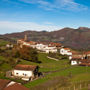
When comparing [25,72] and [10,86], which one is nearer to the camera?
[10,86]

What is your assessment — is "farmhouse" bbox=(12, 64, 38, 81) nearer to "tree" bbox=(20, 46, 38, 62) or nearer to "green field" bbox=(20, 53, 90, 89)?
"green field" bbox=(20, 53, 90, 89)

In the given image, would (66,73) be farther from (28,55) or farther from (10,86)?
(28,55)

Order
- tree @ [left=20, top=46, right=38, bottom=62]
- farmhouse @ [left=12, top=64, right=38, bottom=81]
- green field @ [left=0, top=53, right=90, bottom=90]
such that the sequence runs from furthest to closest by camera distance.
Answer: tree @ [left=20, top=46, right=38, bottom=62]
farmhouse @ [left=12, top=64, right=38, bottom=81]
green field @ [left=0, top=53, right=90, bottom=90]

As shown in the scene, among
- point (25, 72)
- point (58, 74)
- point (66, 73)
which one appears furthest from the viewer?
point (66, 73)

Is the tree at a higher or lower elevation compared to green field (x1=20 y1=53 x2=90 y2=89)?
higher

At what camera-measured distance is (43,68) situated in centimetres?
5150

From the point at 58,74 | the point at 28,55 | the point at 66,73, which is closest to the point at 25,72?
the point at 58,74

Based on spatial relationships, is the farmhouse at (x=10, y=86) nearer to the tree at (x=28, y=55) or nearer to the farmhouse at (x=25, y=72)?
the farmhouse at (x=25, y=72)

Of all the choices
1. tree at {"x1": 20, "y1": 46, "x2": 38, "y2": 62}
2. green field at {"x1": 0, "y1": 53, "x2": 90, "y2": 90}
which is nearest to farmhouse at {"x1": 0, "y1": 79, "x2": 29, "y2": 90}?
green field at {"x1": 0, "y1": 53, "x2": 90, "y2": 90}

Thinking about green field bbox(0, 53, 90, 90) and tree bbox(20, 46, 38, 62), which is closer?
green field bbox(0, 53, 90, 90)

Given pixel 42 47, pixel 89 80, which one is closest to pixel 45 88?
pixel 89 80

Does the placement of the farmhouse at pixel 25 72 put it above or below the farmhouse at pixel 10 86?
below

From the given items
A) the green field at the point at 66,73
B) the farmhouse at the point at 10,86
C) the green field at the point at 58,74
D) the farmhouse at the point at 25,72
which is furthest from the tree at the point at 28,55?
the farmhouse at the point at 10,86

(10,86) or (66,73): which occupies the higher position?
(10,86)
